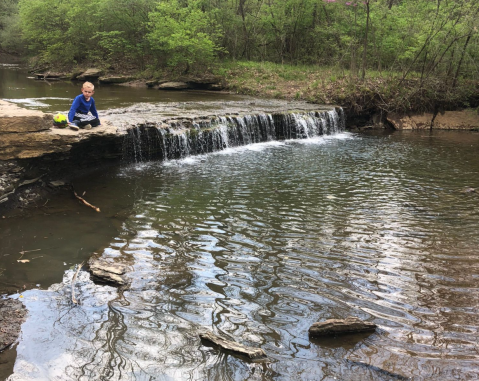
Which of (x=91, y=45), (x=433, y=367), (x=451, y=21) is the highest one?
(x=91, y=45)

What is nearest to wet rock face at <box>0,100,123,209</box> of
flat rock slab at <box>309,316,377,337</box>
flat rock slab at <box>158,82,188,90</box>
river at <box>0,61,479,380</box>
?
river at <box>0,61,479,380</box>

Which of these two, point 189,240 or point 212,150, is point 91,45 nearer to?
point 212,150

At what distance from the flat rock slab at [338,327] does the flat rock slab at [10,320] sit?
2662 mm

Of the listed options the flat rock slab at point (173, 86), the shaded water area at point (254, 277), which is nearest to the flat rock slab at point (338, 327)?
the shaded water area at point (254, 277)

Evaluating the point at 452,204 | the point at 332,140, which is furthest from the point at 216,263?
the point at 332,140

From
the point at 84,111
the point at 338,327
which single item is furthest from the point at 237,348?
the point at 84,111

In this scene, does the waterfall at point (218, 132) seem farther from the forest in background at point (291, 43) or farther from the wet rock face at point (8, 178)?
the wet rock face at point (8, 178)

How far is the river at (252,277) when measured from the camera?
3.04m

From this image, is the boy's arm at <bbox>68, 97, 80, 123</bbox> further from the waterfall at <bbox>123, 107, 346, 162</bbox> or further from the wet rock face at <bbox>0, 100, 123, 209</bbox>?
the waterfall at <bbox>123, 107, 346, 162</bbox>

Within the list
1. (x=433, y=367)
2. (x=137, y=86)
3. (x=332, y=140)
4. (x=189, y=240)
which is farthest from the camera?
(x=137, y=86)

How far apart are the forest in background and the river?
9.51 m

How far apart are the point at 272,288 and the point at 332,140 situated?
10844 mm

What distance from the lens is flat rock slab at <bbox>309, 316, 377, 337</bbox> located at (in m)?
3.34

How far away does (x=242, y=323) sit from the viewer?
3537mm
